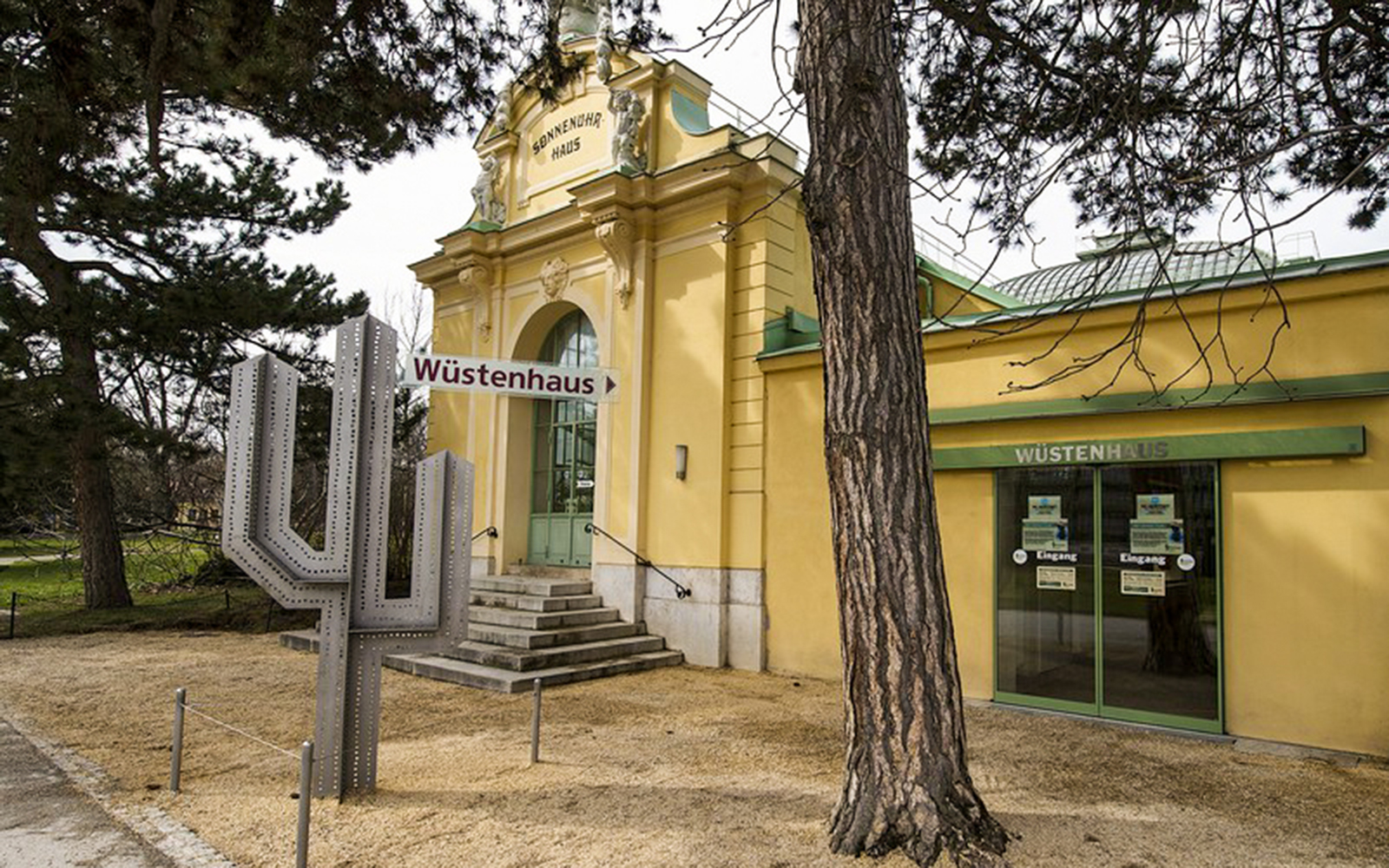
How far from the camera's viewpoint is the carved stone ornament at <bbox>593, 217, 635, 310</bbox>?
38.7 feet

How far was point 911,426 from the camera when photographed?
4.52 m

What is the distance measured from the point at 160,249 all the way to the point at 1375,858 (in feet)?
53.6

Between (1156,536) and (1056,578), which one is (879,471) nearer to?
(1156,536)

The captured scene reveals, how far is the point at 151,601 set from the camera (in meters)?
16.9

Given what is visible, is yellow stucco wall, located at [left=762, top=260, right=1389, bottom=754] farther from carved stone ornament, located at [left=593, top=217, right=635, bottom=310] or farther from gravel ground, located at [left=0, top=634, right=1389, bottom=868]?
carved stone ornament, located at [left=593, top=217, right=635, bottom=310]

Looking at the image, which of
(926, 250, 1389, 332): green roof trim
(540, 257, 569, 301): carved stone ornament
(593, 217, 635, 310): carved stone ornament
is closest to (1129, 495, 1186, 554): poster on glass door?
(926, 250, 1389, 332): green roof trim

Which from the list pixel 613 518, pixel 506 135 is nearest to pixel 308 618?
pixel 613 518

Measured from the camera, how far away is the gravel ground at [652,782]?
4594mm

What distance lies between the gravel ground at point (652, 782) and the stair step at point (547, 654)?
70 centimetres

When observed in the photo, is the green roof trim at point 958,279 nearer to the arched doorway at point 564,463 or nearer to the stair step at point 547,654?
the arched doorway at point 564,463

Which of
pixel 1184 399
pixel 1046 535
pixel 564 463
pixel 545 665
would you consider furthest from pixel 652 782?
pixel 564 463

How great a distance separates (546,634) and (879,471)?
6.74 metres

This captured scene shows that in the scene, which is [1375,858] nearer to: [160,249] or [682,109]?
[682,109]

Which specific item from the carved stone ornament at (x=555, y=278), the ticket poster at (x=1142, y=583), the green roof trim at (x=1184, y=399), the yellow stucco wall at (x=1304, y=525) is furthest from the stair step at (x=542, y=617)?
the ticket poster at (x=1142, y=583)
